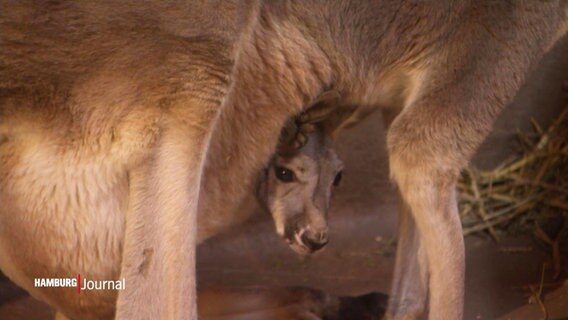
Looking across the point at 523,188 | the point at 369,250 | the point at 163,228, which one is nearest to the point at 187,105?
the point at 163,228

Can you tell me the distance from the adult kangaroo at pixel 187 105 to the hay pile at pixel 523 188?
107 cm

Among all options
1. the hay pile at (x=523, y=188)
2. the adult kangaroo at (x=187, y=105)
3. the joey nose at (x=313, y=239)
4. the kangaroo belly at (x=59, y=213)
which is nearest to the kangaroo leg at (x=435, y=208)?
the adult kangaroo at (x=187, y=105)

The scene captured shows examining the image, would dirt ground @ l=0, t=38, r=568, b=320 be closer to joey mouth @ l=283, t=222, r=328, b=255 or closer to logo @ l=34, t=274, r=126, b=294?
joey mouth @ l=283, t=222, r=328, b=255

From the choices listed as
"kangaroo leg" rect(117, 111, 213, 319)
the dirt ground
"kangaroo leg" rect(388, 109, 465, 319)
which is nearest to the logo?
"kangaroo leg" rect(117, 111, 213, 319)

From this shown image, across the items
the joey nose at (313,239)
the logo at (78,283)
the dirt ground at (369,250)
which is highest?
the dirt ground at (369,250)

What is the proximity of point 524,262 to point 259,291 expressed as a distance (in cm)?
111

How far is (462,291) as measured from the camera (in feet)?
8.74

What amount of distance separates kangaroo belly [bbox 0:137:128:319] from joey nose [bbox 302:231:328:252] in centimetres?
63

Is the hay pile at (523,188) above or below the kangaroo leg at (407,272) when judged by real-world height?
above

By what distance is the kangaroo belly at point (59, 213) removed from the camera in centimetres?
231

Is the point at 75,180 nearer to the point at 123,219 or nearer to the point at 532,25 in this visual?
the point at 123,219

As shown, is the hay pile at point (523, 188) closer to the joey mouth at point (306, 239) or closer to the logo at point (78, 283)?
the joey mouth at point (306, 239)

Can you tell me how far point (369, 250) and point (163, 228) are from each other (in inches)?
57.5

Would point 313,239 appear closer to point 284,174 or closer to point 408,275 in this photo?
point 284,174
